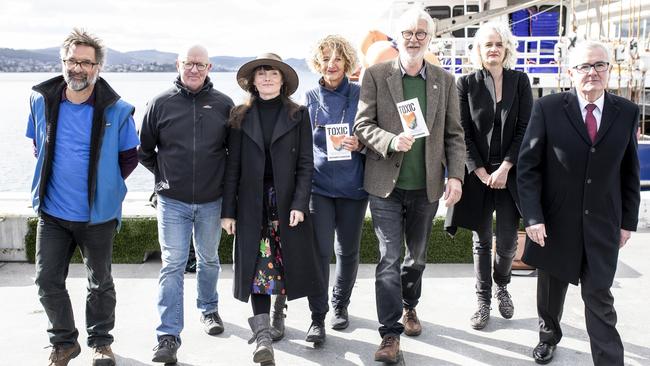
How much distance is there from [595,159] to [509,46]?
45.6 inches

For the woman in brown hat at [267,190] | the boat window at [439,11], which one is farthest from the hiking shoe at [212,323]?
the boat window at [439,11]

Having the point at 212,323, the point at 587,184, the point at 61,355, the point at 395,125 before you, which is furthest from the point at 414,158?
the point at 61,355

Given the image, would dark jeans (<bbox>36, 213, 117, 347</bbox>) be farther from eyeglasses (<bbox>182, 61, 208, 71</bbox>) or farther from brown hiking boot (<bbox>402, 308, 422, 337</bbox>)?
brown hiking boot (<bbox>402, 308, 422, 337</bbox>)

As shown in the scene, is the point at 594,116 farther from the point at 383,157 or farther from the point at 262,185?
the point at 262,185

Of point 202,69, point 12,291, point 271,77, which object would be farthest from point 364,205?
point 12,291

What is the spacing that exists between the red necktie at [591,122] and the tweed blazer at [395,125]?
0.75m

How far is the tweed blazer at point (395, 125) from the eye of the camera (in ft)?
12.7

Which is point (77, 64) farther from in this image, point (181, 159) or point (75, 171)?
point (181, 159)

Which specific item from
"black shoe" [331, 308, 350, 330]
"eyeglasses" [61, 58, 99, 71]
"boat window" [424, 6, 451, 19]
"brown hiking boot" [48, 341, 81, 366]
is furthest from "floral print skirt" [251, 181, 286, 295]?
"boat window" [424, 6, 451, 19]

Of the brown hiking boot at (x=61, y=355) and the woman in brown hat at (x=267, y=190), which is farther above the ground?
the woman in brown hat at (x=267, y=190)

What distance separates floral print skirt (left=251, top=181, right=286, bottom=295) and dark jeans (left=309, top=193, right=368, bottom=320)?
290 millimetres

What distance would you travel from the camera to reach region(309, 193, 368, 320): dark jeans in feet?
13.4

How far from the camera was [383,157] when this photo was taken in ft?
12.8

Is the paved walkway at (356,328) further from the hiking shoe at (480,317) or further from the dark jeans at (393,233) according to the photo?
the dark jeans at (393,233)
